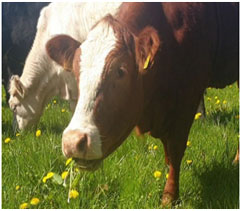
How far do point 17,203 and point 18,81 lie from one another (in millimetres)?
1032

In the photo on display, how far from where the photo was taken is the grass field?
1.57 meters

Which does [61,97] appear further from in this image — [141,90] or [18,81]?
[141,90]

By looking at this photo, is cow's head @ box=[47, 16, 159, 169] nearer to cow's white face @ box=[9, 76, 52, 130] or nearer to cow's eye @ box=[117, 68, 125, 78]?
cow's eye @ box=[117, 68, 125, 78]

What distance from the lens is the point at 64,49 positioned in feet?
5.02

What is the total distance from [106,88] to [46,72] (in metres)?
1.11

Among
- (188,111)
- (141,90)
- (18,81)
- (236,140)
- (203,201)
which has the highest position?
(18,81)

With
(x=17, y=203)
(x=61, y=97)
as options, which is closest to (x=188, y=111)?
(x=17, y=203)

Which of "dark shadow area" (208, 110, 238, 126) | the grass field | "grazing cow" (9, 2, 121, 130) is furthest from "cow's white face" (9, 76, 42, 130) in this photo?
"dark shadow area" (208, 110, 238, 126)

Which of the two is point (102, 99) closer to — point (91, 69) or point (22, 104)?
point (91, 69)

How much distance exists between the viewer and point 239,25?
5.62 feet

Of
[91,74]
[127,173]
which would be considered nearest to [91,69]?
[91,74]

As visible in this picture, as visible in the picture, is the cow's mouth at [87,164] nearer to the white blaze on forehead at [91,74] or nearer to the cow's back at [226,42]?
the white blaze on forehead at [91,74]

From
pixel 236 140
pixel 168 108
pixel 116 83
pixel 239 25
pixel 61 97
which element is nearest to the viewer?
pixel 116 83

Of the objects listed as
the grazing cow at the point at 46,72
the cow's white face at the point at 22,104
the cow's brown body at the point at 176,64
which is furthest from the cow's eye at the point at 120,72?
the cow's white face at the point at 22,104
